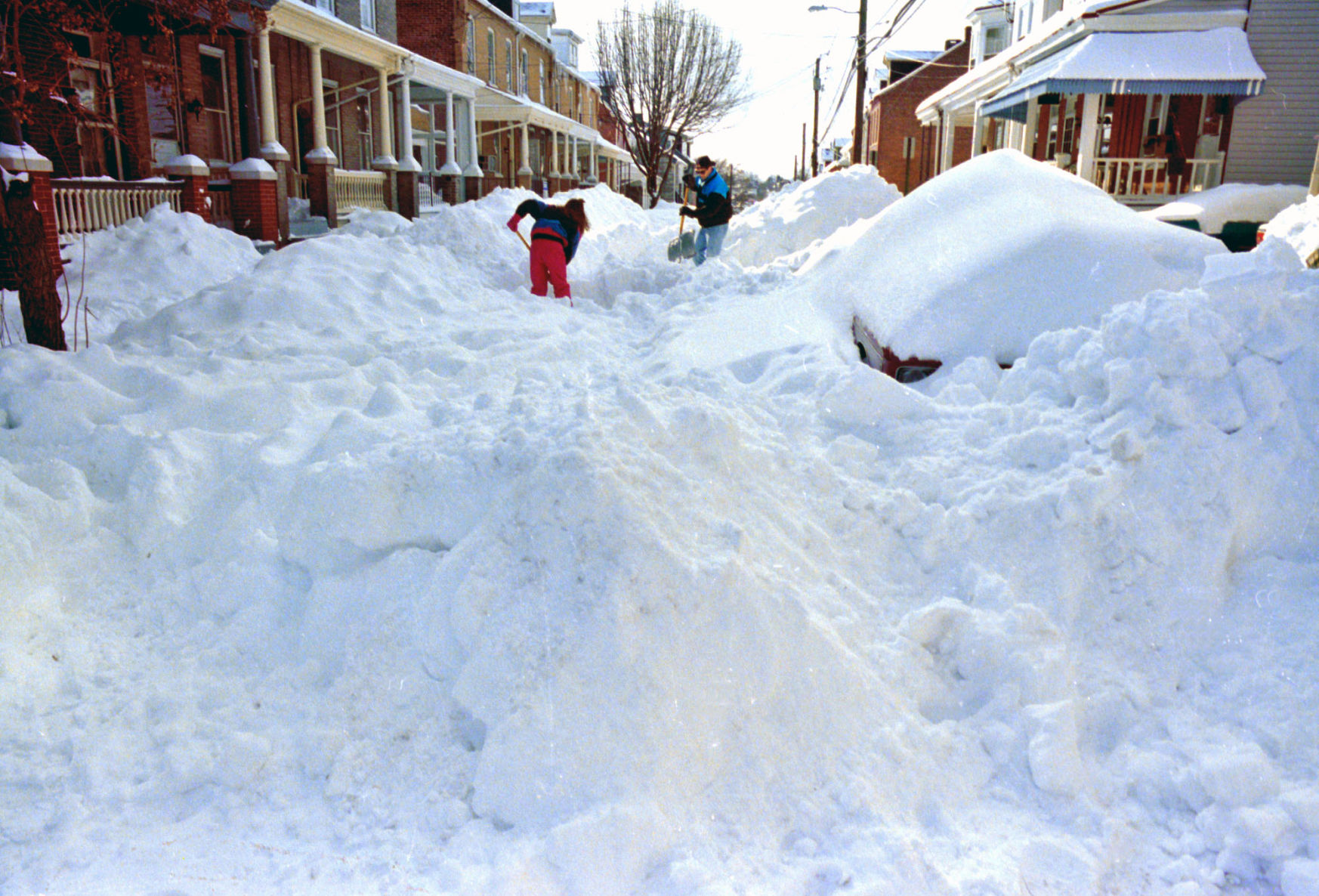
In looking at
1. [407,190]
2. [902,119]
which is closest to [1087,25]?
[407,190]

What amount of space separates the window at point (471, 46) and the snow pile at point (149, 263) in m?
18.6

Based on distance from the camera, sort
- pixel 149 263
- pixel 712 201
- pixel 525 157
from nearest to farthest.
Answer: pixel 149 263 → pixel 712 201 → pixel 525 157

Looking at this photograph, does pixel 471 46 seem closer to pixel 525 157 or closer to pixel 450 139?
pixel 525 157

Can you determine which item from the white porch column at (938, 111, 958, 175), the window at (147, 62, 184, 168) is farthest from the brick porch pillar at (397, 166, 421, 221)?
the white porch column at (938, 111, 958, 175)

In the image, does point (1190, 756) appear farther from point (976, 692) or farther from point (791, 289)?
point (791, 289)

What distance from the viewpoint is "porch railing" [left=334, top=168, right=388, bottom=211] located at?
16.4 meters

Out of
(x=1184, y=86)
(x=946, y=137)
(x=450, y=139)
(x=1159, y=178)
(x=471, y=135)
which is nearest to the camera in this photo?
(x=1184, y=86)

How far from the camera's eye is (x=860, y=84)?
21141 millimetres

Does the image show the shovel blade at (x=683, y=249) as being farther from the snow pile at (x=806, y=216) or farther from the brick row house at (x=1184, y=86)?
the brick row house at (x=1184, y=86)

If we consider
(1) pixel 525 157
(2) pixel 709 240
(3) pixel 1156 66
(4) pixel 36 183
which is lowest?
(2) pixel 709 240

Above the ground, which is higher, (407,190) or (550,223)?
(407,190)

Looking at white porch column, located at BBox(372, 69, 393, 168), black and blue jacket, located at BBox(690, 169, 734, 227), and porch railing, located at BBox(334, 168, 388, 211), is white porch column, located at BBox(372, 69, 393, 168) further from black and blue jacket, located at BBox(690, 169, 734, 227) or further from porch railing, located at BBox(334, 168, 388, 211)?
black and blue jacket, located at BBox(690, 169, 734, 227)

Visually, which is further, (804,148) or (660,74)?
(804,148)

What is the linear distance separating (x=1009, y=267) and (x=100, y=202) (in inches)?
393
